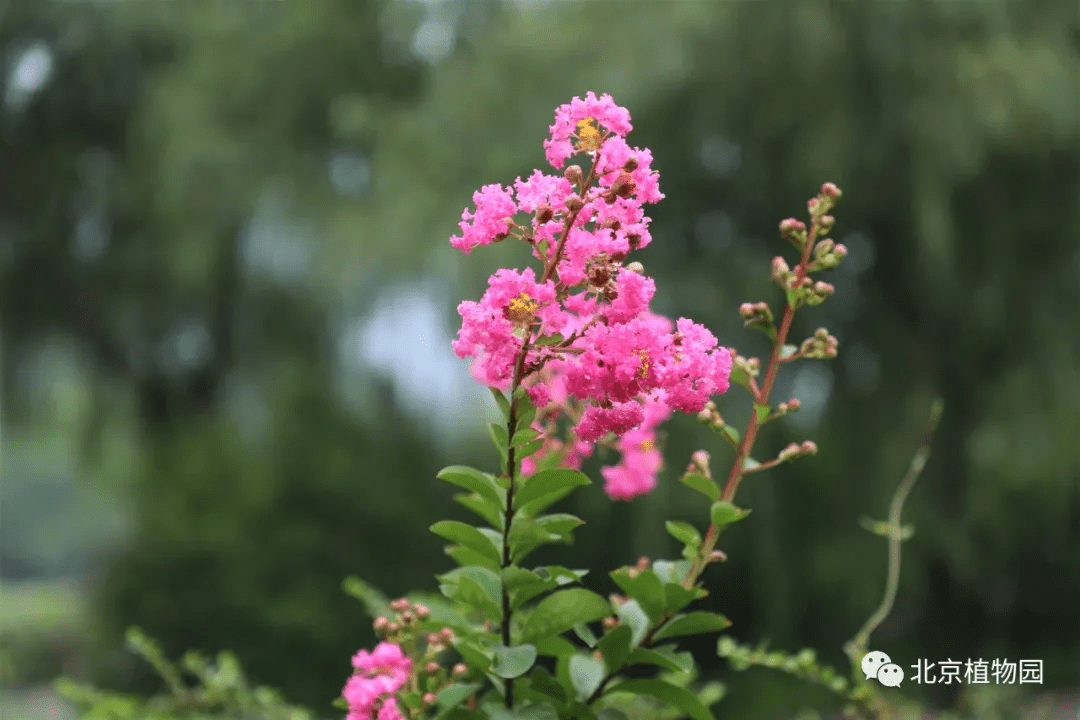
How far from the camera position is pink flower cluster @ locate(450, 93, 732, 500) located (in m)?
0.64

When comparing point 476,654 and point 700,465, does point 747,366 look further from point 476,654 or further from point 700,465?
point 476,654

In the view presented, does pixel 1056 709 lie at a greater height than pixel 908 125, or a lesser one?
lesser

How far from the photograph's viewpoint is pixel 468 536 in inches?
28.0

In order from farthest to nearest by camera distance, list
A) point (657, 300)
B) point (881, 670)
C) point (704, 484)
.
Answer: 1. point (657, 300)
2. point (881, 670)
3. point (704, 484)

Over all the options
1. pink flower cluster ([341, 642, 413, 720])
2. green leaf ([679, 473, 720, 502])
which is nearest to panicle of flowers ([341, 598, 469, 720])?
pink flower cluster ([341, 642, 413, 720])

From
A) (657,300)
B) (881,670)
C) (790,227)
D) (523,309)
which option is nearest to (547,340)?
(523,309)

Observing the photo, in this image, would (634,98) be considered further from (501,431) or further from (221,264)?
(501,431)

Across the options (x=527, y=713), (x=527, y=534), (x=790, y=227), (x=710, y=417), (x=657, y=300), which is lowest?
(x=527, y=713)

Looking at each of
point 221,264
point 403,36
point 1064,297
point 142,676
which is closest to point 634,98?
point 403,36

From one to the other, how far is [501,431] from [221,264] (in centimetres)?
489

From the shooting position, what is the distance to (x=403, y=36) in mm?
4910

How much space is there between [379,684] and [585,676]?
149 mm

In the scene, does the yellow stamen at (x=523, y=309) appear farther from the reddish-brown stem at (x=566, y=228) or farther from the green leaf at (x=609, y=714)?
the green leaf at (x=609, y=714)

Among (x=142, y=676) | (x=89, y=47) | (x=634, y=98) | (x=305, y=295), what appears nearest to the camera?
(x=634, y=98)
